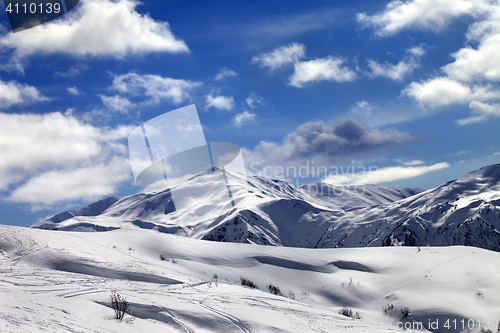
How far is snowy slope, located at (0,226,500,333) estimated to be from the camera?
22.2 ft

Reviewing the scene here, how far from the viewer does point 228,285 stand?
11281 millimetres

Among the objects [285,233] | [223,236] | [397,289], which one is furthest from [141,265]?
[285,233]

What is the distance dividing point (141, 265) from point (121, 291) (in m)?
3.61

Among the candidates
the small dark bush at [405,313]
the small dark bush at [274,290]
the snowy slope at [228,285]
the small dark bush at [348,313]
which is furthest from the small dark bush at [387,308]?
the small dark bush at [274,290]

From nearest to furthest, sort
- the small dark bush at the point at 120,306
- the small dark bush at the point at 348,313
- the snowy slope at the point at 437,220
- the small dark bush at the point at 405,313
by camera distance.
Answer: the small dark bush at the point at 120,306, the small dark bush at the point at 348,313, the small dark bush at the point at 405,313, the snowy slope at the point at 437,220

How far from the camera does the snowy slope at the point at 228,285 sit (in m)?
6.76

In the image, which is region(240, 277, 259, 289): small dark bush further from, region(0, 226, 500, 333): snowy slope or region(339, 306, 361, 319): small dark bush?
region(339, 306, 361, 319): small dark bush

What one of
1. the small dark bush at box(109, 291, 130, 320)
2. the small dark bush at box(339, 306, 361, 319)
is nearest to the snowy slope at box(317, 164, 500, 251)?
the small dark bush at box(339, 306, 361, 319)

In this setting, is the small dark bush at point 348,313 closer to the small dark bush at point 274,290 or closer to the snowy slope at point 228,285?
the snowy slope at point 228,285

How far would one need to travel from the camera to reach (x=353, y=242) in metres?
137

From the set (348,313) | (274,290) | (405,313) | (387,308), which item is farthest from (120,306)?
(387,308)

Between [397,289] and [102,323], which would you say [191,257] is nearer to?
[397,289]

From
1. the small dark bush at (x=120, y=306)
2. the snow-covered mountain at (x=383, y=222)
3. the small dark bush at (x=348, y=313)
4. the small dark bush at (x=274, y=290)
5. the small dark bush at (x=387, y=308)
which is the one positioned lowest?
the small dark bush at (x=348, y=313)

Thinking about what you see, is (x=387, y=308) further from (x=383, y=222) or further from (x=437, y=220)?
(x=383, y=222)
